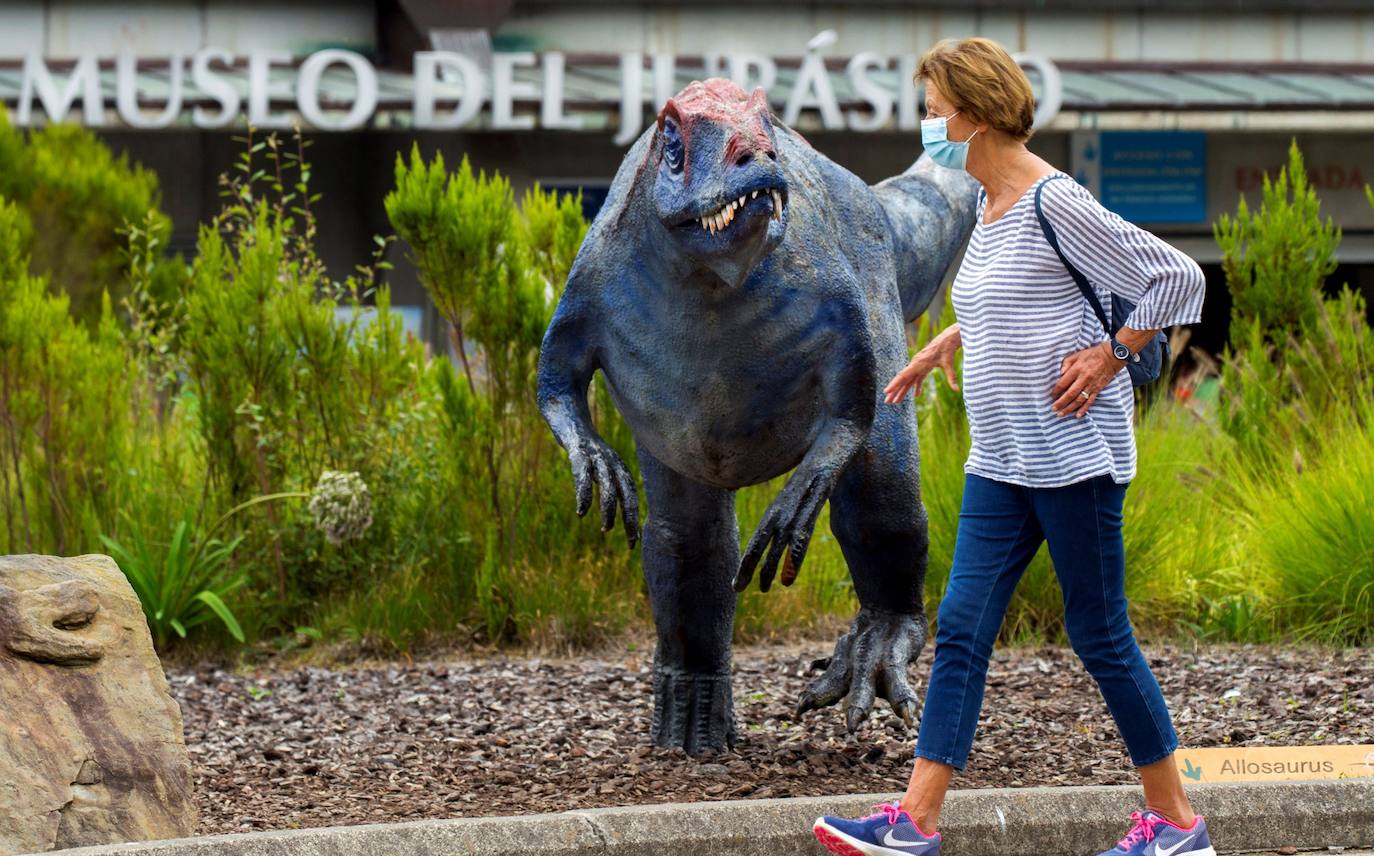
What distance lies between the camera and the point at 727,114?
3.87 metres

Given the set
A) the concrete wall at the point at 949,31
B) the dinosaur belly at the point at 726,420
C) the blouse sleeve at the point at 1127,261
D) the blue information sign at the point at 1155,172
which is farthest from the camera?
the blue information sign at the point at 1155,172

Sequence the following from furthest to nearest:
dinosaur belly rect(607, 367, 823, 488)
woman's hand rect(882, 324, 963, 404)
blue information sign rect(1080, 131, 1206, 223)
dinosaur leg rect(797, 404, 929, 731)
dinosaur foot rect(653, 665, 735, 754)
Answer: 1. blue information sign rect(1080, 131, 1206, 223)
2. dinosaur foot rect(653, 665, 735, 754)
3. dinosaur leg rect(797, 404, 929, 731)
4. dinosaur belly rect(607, 367, 823, 488)
5. woman's hand rect(882, 324, 963, 404)

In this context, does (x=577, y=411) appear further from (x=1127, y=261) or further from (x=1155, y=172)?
(x=1155, y=172)

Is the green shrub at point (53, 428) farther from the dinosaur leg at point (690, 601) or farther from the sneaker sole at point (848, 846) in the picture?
the sneaker sole at point (848, 846)

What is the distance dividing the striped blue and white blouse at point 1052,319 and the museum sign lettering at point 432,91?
12.9m

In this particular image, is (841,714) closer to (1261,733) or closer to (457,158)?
(1261,733)

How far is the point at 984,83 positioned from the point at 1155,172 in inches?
645

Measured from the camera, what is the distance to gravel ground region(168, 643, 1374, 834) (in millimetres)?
4695

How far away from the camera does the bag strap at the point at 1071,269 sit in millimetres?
3545

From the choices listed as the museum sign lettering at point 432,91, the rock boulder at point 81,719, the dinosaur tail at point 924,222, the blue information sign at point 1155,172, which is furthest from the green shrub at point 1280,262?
the blue information sign at point 1155,172

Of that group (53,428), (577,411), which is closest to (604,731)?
(577,411)

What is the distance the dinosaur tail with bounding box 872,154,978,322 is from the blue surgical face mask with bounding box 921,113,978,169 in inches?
46.0

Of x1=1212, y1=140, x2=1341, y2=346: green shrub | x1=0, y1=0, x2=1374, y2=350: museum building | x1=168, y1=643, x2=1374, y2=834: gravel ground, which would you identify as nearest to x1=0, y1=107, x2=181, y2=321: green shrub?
x1=0, y1=0, x2=1374, y2=350: museum building

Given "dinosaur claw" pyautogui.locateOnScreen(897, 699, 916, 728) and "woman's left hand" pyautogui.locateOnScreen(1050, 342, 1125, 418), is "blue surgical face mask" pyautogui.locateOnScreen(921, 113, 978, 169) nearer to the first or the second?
"woman's left hand" pyautogui.locateOnScreen(1050, 342, 1125, 418)
